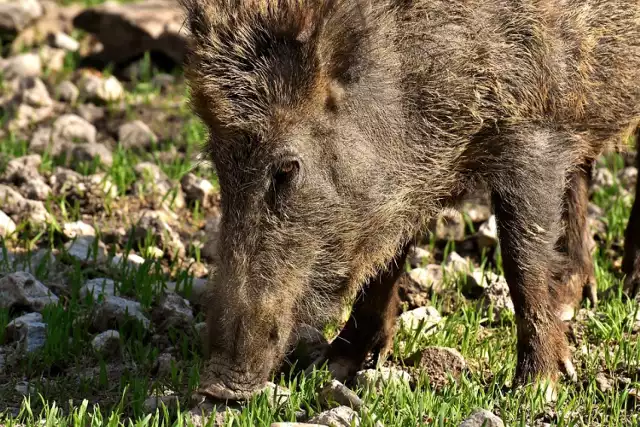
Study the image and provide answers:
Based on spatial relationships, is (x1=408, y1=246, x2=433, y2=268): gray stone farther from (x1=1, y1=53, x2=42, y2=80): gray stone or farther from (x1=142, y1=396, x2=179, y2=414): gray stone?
(x1=1, y1=53, x2=42, y2=80): gray stone

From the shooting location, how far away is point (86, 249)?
6.27 m

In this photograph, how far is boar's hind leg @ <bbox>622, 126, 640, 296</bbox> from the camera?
6.16 m

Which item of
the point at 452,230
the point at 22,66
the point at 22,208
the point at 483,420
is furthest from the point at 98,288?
the point at 22,66

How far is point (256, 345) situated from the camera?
4.48 metres

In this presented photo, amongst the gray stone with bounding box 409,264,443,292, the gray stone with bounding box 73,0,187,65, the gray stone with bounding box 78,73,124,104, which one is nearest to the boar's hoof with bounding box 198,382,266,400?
the gray stone with bounding box 409,264,443,292

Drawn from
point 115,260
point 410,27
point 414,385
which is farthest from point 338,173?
point 115,260

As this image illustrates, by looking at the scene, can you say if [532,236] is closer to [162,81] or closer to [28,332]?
[28,332]

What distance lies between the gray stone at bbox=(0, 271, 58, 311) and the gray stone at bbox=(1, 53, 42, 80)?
10.6 feet

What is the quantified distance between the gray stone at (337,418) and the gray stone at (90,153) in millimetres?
3308

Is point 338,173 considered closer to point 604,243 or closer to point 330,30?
point 330,30

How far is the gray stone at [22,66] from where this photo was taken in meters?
8.52

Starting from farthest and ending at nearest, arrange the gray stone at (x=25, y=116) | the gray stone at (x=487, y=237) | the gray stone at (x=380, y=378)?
the gray stone at (x=25, y=116)
the gray stone at (x=487, y=237)
the gray stone at (x=380, y=378)

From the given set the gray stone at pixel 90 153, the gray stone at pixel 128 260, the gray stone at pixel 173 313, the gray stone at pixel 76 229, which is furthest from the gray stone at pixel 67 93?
the gray stone at pixel 173 313

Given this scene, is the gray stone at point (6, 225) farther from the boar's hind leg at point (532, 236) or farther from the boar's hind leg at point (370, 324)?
the boar's hind leg at point (532, 236)
